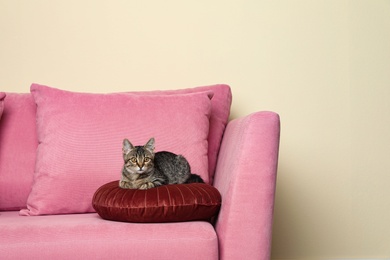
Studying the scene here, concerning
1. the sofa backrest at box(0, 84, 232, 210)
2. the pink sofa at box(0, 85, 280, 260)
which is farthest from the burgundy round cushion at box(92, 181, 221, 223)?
the sofa backrest at box(0, 84, 232, 210)

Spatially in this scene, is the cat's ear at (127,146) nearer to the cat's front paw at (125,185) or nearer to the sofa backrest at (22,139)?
the cat's front paw at (125,185)

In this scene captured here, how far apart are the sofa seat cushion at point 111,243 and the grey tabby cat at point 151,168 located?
31cm

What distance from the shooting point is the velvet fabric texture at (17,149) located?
2084 millimetres

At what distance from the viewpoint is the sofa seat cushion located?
1.50 metres

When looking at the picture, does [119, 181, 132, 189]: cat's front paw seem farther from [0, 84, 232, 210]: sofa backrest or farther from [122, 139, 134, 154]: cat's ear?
[0, 84, 232, 210]: sofa backrest

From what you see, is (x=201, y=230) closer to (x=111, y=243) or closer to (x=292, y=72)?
(x=111, y=243)

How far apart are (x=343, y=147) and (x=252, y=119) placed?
1249mm

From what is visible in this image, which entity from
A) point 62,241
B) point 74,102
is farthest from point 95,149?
point 62,241

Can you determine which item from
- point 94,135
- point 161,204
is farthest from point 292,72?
point 161,204

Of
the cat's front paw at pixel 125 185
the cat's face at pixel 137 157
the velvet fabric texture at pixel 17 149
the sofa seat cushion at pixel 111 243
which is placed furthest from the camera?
the velvet fabric texture at pixel 17 149

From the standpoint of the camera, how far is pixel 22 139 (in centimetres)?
218

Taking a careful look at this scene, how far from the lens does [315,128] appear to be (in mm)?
2668

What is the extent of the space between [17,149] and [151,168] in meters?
0.67

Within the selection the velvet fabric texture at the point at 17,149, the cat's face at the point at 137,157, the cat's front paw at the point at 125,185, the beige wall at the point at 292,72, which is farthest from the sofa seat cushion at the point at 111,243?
the beige wall at the point at 292,72
